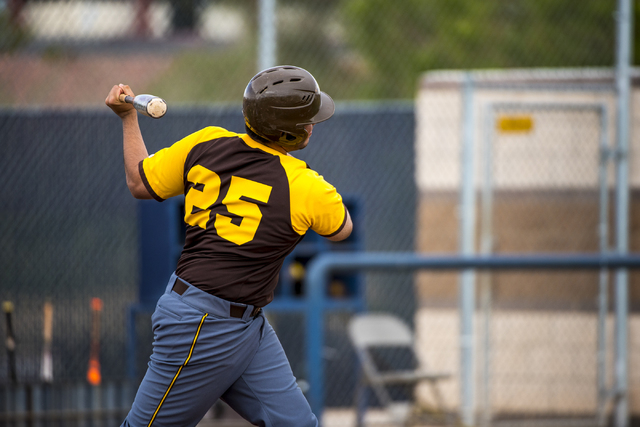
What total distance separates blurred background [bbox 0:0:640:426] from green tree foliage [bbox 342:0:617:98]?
2.03 metres

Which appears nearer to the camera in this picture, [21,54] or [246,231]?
[246,231]

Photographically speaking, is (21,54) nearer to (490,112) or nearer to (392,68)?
(490,112)

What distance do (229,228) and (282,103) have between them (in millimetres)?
429

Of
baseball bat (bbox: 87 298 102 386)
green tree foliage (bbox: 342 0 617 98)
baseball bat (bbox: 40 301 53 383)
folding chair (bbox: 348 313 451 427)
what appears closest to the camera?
folding chair (bbox: 348 313 451 427)

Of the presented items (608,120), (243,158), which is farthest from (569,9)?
(243,158)

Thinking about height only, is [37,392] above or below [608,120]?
below

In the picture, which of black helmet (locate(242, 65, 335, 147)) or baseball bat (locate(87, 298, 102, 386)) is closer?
black helmet (locate(242, 65, 335, 147))

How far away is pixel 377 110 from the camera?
569cm

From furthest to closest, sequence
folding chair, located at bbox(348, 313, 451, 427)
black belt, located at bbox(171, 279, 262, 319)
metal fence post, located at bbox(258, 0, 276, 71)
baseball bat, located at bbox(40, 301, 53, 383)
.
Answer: baseball bat, located at bbox(40, 301, 53, 383) → metal fence post, located at bbox(258, 0, 276, 71) → folding chair, located at bbox(348, 313, 451, 427) → black belt, located at bbox(171, 279, 262, 319)

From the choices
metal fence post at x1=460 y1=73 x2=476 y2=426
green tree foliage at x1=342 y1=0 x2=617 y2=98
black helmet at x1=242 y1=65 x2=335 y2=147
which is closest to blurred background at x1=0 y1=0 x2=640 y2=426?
metal fence post at x1=460 y1=73 x2=476 y2=426

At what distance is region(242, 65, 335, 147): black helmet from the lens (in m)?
2.06

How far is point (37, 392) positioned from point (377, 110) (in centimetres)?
351

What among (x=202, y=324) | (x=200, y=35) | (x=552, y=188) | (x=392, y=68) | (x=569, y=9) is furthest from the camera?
(x=392, y=68)

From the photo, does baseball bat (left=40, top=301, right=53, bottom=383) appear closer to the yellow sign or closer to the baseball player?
the baseball player
